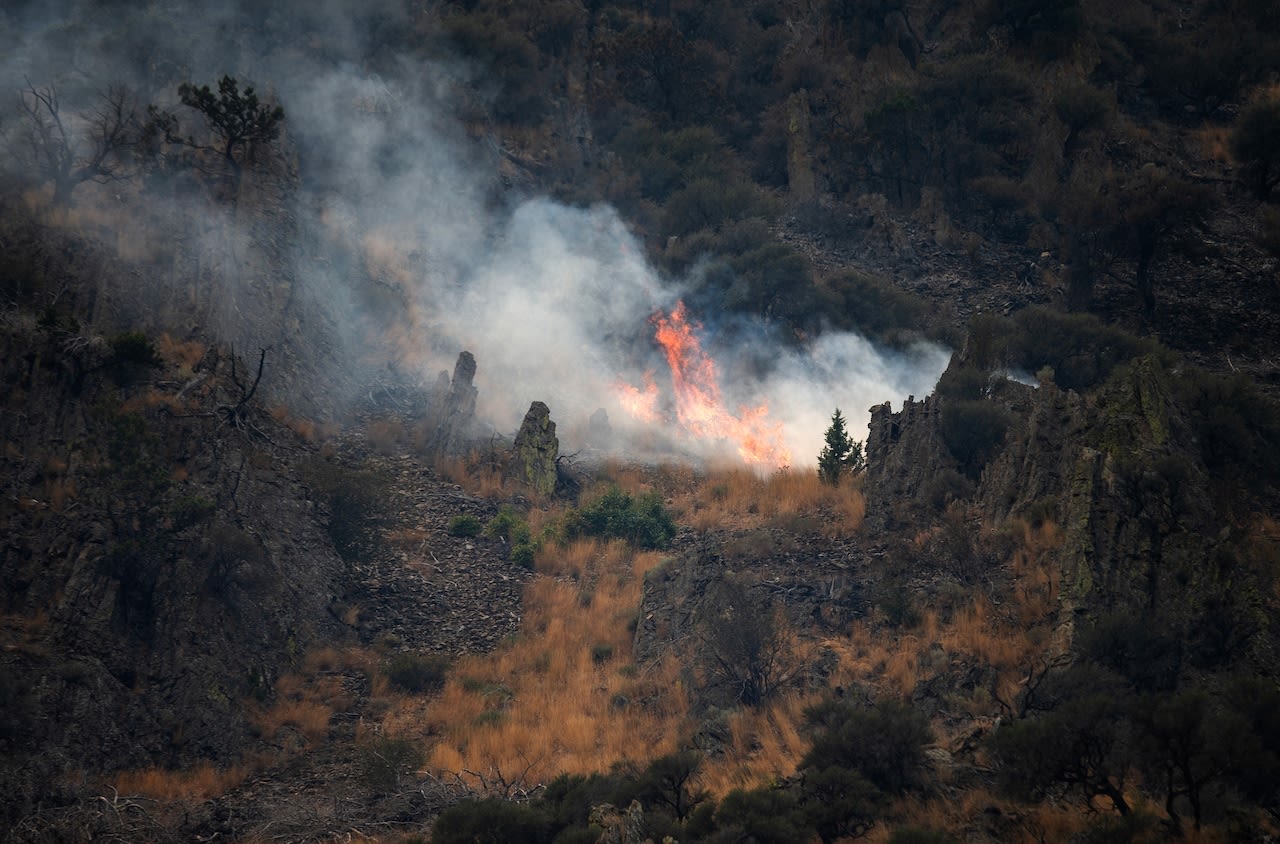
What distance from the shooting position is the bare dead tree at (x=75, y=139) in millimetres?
32469

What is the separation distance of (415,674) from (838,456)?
13964 mm

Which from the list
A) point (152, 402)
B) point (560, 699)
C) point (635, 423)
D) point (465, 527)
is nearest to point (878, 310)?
point (635, 423)

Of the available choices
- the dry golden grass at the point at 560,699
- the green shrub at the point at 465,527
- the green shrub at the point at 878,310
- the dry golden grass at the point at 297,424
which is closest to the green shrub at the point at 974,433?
the dry golden grass at the point at 560,699

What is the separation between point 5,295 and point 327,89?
22.7m

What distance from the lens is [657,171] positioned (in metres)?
50.6

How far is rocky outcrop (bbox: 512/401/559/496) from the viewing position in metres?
33.6

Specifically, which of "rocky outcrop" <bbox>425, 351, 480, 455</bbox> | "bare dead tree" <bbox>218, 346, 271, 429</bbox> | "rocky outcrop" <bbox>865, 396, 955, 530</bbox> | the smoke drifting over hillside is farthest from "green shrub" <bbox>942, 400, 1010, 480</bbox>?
"bare dead tree" <bbox>218, 346, 271, 429</bbox>

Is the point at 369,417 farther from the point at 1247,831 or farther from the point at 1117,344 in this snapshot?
the point at 1247,831

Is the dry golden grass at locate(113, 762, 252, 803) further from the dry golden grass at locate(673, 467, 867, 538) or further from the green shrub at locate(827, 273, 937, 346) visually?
the green shrub at locate(827, 273, 937, 346)

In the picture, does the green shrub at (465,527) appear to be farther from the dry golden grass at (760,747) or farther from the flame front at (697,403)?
the dry golden grass at (760,747)

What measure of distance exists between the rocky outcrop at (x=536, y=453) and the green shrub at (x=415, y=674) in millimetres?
9234

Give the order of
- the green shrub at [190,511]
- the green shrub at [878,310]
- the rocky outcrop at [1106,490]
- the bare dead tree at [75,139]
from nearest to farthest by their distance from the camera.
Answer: the rocky outcrop at [1106,490] → the green shrub at [190,511] → the bare dead tree at [75,139] → the green shrub at [878,310]

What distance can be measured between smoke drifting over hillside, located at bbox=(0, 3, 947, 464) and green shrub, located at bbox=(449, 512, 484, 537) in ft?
23.8

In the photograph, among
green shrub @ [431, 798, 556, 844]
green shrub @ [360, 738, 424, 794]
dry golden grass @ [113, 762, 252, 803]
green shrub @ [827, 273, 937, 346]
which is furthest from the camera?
green shrub @ [827, 273, 937, 346]
